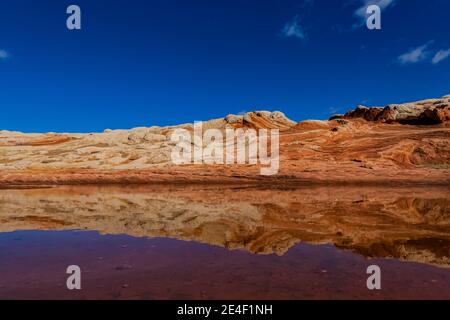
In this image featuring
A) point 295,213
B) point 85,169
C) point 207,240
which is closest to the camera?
point 207,240

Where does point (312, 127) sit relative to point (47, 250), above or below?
above

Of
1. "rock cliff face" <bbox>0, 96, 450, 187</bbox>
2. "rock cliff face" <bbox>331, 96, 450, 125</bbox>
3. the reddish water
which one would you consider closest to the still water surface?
the reddish water

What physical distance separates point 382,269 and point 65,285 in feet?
15.2

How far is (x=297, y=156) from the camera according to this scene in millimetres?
30000

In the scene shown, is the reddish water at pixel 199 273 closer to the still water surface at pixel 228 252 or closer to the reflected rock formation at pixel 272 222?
the still water surface at pixel 228 252

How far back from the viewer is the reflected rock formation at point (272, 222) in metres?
7.29

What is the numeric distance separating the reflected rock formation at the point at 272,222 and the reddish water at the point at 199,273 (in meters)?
0.63

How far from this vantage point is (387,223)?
9516mm

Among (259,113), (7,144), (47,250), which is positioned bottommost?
(47,250)

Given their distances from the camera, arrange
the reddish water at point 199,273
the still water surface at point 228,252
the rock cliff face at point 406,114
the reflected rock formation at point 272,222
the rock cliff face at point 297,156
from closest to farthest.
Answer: the reddish water at point 199,273, the still water surface at point 228,252, the reflected rock formation at point 272,222, the rock cliff face at point 297,156, the rock cliff face at point 406,114

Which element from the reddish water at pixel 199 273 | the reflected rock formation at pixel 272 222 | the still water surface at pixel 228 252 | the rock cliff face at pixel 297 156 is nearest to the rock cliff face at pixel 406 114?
the rock cliff face at pixel 297 156
